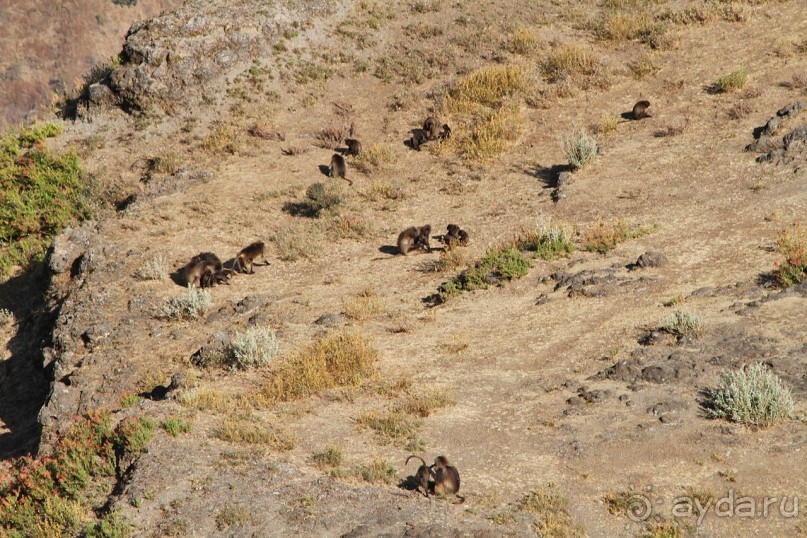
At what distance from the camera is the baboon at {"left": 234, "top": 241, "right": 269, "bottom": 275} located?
17828 mm

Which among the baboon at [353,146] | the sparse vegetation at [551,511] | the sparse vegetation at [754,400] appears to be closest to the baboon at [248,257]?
the baboon at [353,146]

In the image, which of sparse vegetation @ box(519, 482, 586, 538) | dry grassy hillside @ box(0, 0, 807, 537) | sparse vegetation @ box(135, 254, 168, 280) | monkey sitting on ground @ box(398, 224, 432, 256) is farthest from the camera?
monkey sitting on ground @ box(398, 224, 432, 256)

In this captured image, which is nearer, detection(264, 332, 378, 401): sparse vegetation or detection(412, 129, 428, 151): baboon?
detection(264, 332, 378, 401): sparse vegetation

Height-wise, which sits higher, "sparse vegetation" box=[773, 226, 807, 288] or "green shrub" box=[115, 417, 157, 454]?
"sparse vegetation" box=[773, 226, 807, 288]

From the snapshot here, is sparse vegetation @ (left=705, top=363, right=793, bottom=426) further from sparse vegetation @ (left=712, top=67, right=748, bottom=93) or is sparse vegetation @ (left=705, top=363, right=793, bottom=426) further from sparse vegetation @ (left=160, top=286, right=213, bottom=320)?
sparse vegetation @ (left=712, top=67, right=748, bottom=93)

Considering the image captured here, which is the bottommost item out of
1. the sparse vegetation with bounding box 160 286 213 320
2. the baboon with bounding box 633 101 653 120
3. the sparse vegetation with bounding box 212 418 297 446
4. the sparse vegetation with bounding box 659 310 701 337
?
the sparse vegetation with bounding box 160 286 213 320

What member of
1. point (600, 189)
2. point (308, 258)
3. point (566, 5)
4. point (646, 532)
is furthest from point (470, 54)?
point (646, 532)

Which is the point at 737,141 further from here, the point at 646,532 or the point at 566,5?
the point at 646,532

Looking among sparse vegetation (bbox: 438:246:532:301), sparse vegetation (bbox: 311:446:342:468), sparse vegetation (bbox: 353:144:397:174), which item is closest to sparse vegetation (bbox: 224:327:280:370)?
sparse vegetation (bbox: 311:446:342:468)

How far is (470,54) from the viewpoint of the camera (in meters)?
26.5

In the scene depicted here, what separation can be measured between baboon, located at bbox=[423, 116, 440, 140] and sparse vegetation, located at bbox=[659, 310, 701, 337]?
1166 centimetres

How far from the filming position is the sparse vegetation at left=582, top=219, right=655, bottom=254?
16.2 m

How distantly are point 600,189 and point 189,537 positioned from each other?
13752mm

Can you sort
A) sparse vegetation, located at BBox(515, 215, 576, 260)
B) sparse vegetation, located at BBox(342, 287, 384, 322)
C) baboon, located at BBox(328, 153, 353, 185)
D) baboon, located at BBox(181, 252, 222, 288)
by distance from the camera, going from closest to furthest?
1. sparse vegetation, located at BBox(342, 287, 384, 322)
2. sparse vegetation, located at BBox(515, 215, 576, 260)
3. baboon, located at BBox(181, 252, 222, 288)
4. baboon, located at BBox(328, 153, 353, 185)
